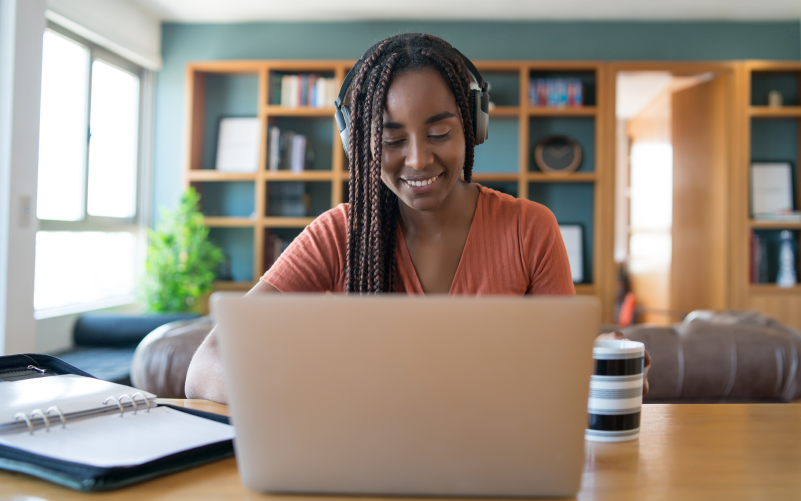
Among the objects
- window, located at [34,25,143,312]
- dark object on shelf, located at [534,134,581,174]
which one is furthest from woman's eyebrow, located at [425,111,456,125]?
dark object on shelf, located at [534,134,581,174]

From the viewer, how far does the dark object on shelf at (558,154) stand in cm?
466

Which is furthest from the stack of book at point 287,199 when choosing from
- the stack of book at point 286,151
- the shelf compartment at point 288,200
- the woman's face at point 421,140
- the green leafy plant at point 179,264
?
the woman's face at point 421,140

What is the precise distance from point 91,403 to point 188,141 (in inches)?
165

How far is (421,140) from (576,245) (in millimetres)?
3780

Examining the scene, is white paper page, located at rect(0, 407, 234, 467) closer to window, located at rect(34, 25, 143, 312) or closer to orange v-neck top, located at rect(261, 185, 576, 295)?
orange v-neck top, located at rect(261, 185, 576, 295)

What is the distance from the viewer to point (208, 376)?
901 mm

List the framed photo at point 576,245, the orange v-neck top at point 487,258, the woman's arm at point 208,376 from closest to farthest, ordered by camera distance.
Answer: the woman's arm at point 208,376 < the orange v-neck top at point 487,258 < the framed photo at point 576,245

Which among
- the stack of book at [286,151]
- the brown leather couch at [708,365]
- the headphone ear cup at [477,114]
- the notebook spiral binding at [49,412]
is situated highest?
the stack of book at [286,151]

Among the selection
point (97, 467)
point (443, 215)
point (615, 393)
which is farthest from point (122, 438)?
point (443, 215)

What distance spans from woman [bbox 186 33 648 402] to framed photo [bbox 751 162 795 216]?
4.15m

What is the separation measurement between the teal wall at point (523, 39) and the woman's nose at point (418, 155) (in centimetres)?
377

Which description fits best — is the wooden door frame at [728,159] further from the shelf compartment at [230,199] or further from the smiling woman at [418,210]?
the smiling woman at [418,210]

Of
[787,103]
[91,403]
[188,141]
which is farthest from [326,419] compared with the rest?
[787,103]

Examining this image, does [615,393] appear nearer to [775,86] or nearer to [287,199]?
[287,199]
